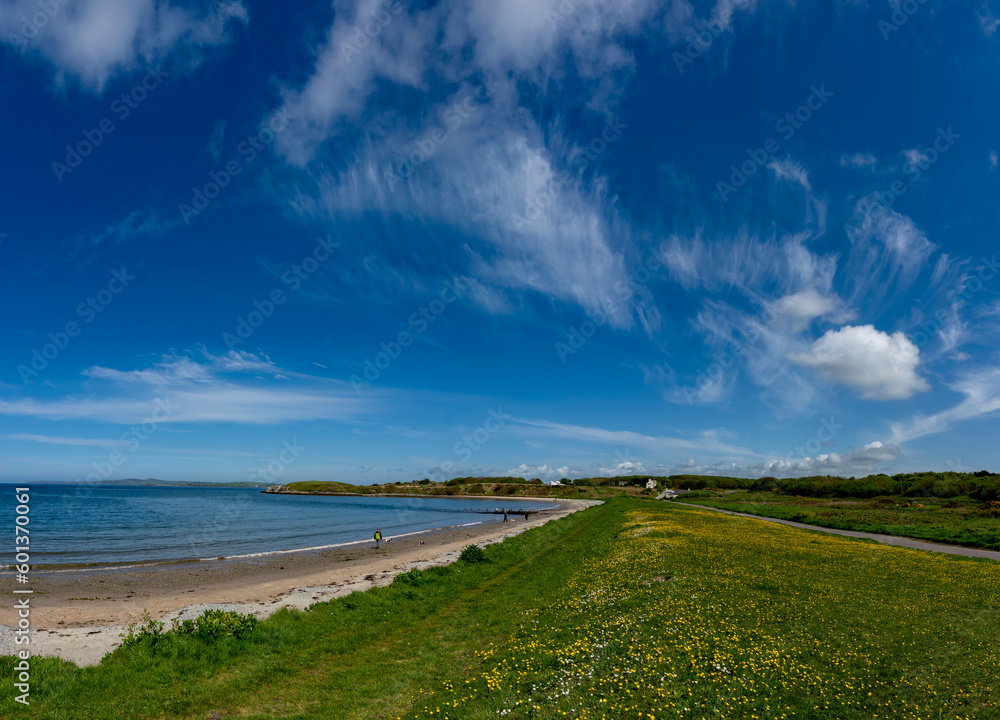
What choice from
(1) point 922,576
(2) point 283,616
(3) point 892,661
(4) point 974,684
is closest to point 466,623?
(2) point 283,616

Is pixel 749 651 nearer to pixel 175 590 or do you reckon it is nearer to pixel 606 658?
pixel 606 658

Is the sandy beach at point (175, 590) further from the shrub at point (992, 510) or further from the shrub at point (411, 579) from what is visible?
the shrub at point (992, 510)

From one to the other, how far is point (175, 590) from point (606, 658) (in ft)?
108

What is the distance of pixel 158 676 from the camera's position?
46.6ft

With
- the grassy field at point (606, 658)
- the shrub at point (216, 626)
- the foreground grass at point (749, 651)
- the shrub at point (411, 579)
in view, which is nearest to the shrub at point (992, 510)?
the foreground grass at point (749, 651)

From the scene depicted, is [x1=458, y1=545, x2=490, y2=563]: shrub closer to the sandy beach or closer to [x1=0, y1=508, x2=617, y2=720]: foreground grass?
the sandy beach

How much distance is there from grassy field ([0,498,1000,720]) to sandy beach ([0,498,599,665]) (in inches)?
186

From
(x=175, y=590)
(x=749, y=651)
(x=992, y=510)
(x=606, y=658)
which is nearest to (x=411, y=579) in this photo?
(x=175, y=590)

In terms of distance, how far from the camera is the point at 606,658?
13789mm

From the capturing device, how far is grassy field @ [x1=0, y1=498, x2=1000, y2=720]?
11.5 m

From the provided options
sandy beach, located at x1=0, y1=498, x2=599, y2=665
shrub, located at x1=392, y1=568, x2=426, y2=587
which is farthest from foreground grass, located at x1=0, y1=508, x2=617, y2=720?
shrub, located at x1=392, y1=568, x2=426, y2=587

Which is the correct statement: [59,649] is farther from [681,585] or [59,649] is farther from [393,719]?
[681,585]

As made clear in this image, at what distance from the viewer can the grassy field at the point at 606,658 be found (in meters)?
11.5

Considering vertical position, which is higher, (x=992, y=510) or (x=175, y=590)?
(x=992, y=510)
